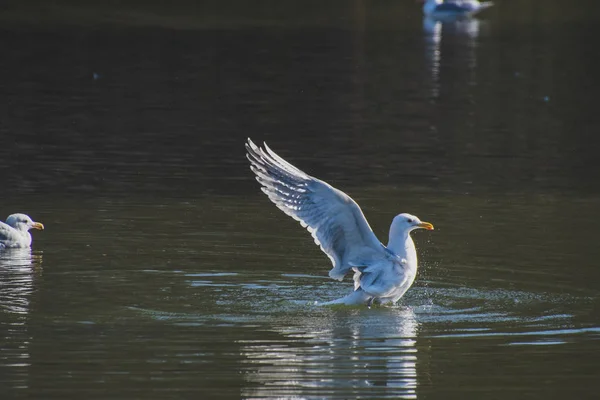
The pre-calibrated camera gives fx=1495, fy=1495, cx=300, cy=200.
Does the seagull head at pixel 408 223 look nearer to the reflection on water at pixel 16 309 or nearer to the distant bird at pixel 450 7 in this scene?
the reflection on water at pixel 16 309

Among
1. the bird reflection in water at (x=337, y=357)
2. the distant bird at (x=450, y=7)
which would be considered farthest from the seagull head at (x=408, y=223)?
the distant bird at (x=450, y=7)

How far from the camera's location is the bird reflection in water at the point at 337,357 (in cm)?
1045

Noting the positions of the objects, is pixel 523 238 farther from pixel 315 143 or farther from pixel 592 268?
pixel 315 143

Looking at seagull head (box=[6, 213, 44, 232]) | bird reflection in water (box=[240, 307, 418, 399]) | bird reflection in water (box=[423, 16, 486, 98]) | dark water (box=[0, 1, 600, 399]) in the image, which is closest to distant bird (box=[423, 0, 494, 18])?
bird reflection in water (box=[423, 16, 486, 98])

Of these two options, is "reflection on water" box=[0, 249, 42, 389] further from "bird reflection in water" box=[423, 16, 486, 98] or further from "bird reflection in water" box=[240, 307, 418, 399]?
"bird reflection in water" box=[423, 16, 486, 98]

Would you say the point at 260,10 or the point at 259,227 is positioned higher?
the point at 260,10

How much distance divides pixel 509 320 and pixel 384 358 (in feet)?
6.04

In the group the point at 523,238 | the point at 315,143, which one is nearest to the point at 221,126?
the point at 315,143

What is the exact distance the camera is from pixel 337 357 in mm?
11422

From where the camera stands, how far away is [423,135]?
86.9 ft

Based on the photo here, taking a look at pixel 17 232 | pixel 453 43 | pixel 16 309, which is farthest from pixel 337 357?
pixel 453 43

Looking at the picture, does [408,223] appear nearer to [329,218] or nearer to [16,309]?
[329,218]

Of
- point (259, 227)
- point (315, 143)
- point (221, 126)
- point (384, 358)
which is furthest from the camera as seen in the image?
point (221, 126)

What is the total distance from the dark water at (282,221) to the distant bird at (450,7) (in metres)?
15.5
